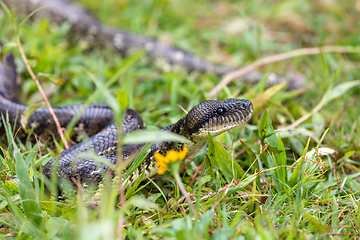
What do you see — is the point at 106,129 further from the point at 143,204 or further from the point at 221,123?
the point at 221,123

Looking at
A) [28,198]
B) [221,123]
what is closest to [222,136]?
[221,123]

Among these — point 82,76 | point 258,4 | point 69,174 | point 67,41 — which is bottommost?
point 69,174

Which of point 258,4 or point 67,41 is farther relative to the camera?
point 258,4

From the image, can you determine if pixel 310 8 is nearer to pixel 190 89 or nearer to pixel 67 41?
pixel 190 89

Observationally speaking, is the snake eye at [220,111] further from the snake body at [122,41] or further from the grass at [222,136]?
the snake body at [122,41]

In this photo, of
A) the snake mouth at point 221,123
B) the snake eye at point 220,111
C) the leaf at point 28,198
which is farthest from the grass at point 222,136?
the snake eye at point 220,111

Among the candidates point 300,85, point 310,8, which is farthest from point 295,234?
point 310,8
